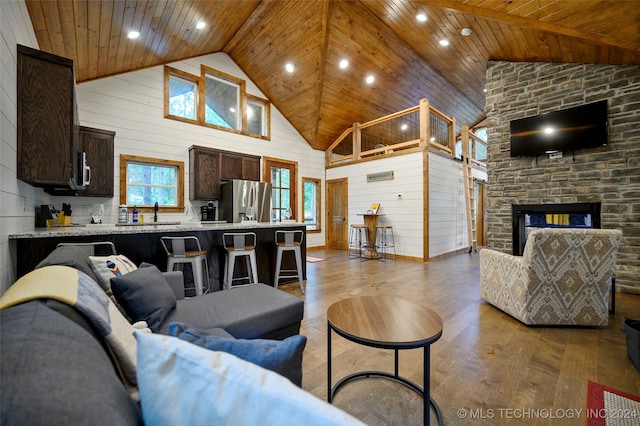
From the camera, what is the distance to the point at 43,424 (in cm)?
39

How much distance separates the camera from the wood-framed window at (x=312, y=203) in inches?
319

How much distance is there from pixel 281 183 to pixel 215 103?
2.51m

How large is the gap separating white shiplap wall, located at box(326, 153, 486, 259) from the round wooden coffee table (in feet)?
15.8

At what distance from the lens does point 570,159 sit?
13.8 ft

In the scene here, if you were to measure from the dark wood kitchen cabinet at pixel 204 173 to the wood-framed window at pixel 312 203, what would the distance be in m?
2.89

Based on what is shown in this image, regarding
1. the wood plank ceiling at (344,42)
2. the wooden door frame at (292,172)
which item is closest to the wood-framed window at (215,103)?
the wood plank ceiling at (344,42)

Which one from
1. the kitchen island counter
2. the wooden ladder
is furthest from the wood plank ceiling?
the kitchen island counter

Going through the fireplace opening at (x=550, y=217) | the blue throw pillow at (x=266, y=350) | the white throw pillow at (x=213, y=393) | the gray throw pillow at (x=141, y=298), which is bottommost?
the gray throw pillow at (x=141, y=298)

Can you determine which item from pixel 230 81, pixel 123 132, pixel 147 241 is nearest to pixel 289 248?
pixel 147 241

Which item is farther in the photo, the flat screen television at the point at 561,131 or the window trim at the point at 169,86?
the window trim at the point at 169,86

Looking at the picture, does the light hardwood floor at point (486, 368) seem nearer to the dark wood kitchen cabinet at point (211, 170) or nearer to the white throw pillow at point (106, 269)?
the white throw pillow at point (106, 269)

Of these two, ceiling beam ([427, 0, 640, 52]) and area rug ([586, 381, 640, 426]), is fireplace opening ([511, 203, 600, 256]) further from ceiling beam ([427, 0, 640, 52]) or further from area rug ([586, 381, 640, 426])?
area rug ([586, 381, 640, 426])

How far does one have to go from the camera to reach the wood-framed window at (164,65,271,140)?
5672 millimetres

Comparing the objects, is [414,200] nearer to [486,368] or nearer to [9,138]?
[486,368]
